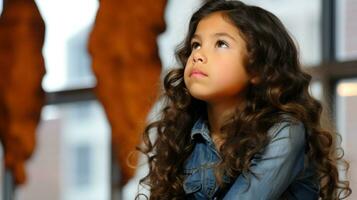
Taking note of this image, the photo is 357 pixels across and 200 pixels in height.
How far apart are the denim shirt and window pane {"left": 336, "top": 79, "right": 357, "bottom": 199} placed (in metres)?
1.43

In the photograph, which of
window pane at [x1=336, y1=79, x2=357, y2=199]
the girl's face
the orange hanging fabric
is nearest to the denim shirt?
the girl's face

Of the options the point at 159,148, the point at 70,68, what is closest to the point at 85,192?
the point at 70,68

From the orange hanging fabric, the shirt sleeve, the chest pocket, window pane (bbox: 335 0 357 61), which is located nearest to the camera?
the shirt sleeve

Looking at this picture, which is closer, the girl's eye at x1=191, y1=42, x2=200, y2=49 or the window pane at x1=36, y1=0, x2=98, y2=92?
the girl's eye at x1=191, y1=42, x2=200, y2=49

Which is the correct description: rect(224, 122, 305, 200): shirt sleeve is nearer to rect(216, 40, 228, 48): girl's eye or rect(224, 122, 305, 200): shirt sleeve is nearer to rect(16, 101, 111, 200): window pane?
rect(216, 40, 228, 48): girl's eye

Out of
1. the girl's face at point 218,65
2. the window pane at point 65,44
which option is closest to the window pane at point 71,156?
the window pane at point 65,44

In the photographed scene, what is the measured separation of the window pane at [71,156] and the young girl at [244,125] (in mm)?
2271

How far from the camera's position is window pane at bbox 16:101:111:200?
402cm

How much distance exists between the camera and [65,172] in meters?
4.23

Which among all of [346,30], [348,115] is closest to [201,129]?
[348,115]

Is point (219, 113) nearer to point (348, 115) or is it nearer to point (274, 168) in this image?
point (274, 168)

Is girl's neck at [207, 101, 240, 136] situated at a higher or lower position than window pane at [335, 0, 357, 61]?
higher

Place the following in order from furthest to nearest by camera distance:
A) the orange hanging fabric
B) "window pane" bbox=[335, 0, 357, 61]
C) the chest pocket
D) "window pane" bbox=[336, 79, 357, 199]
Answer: the orange hanging fabric < "window pane" bbox=[335, 0, 357, 61] < "window pane" bbox=[336, 79, 357, 199] < the chest pocket

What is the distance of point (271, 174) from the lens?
1.49 meters
